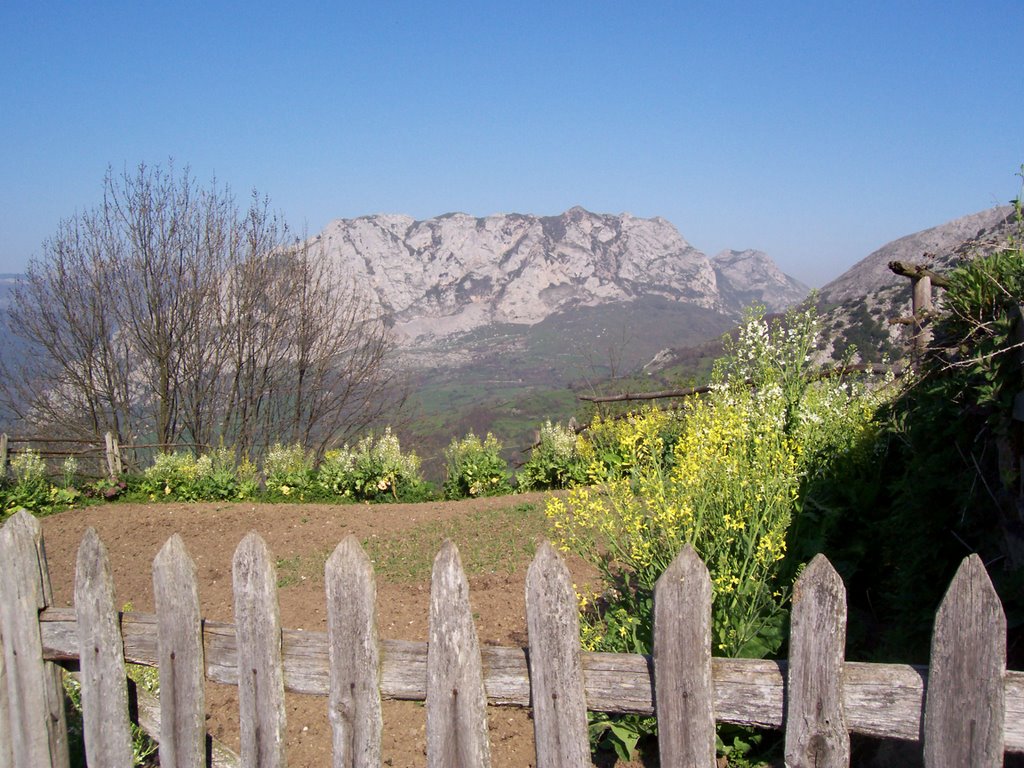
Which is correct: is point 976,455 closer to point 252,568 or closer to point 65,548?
point 252,568

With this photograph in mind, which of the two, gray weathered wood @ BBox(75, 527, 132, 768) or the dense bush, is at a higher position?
gray weathered wood @ BBox(75, 527, 132, 768)

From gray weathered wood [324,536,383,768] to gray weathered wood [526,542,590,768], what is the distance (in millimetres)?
502

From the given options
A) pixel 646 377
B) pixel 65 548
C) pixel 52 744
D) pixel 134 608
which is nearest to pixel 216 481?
pixel 65 548

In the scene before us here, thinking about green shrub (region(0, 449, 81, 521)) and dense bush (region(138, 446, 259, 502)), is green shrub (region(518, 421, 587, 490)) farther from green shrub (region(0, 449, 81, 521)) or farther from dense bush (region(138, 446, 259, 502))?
green shrub (region(0, 449, 81, 521))

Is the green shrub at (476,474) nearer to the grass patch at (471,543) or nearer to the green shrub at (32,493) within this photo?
the grass patch at (471,543)

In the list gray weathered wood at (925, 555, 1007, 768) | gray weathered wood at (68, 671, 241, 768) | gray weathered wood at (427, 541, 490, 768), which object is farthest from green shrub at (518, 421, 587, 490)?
gray weathered wood at (925, 555, 1007, 768)

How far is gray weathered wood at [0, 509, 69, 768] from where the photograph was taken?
2.84 meters

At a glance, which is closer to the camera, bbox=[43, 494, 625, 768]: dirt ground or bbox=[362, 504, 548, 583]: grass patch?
bbox=[43, 494, 625, 768]: dirt ground

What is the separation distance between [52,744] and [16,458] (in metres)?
9.70

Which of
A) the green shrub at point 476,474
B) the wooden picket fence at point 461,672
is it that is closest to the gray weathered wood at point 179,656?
the wooden picket fence at point 461,672

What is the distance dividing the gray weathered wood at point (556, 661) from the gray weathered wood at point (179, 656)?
1.19 m

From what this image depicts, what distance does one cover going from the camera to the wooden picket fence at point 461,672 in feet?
5.95

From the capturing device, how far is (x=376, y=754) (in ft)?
7.70

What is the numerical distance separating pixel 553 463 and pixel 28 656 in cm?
766
